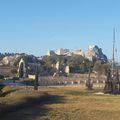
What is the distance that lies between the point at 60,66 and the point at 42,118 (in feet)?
455

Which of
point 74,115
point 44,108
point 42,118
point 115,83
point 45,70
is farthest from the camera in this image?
point 45,70

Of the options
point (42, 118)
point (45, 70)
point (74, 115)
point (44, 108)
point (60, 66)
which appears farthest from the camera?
point (60, 66)

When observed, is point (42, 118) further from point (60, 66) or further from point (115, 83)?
point (60, 66)

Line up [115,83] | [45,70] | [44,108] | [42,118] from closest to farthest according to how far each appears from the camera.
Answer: [42,118] → [44,108] → [115,83] → [45,70]

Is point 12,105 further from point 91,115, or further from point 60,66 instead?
point 60,66

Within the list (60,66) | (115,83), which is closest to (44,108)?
(115,83)

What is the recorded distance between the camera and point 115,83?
56875mm

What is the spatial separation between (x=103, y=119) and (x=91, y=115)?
1514 millimetres

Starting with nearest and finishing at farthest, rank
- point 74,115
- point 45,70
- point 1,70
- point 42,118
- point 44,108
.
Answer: point 42,118 → point 74,115 → point 44,108 → point 1,70 → point 45,70

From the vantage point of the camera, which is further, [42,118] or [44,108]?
[44,108]

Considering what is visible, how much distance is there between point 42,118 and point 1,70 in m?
97.1

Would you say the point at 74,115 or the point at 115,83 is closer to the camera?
the point at 74,115

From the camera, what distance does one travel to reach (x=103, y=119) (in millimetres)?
26453

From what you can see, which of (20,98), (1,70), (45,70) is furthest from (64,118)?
(45,70)
